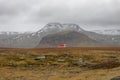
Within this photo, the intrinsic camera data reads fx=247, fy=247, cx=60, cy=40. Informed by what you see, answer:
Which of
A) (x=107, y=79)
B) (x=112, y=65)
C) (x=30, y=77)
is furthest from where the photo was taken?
(x=112, y=65)

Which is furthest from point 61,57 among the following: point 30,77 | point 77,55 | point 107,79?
point 107,79

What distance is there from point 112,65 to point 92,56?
14926 mm

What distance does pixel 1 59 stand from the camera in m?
62.4

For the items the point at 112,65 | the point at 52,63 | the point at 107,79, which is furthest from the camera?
the point at 52,63

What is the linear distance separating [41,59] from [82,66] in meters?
12.5

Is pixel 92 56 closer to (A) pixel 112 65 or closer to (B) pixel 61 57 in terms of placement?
(B) pixel 61 57

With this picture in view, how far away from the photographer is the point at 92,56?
64.9 meters

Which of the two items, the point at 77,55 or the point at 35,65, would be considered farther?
the point at 77,55

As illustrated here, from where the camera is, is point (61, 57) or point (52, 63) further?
point (61, 57)

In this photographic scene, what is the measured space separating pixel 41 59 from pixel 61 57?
6324 millimetres

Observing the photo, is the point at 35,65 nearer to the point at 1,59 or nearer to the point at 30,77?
the point at 1,59

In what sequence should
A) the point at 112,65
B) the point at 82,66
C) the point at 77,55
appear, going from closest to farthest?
the point at 112,65
the point at 82,66
the point at 77,55

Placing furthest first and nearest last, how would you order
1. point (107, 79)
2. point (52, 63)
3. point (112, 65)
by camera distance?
point (52, 63) < point (112, 65) < point (107, 79)

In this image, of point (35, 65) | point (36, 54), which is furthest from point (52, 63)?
point (36, 54)
